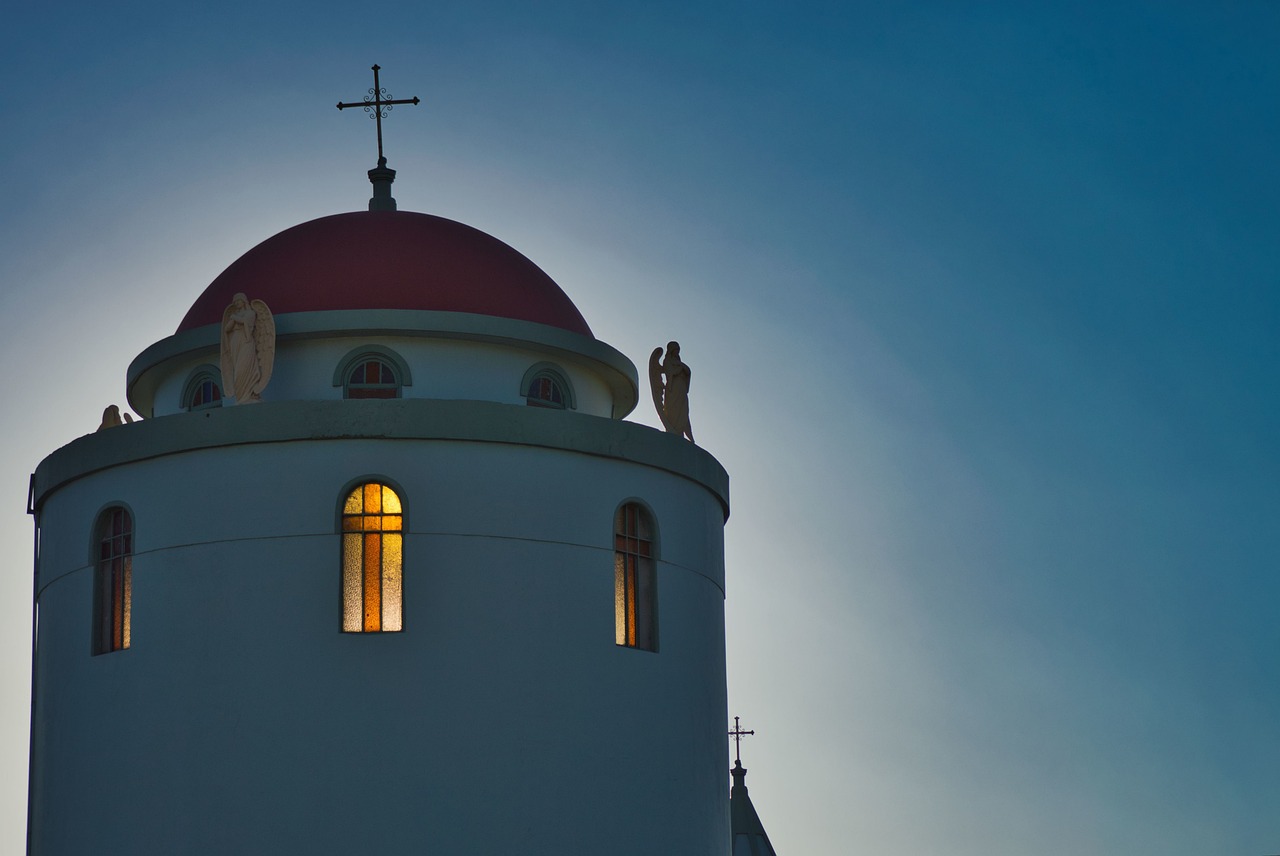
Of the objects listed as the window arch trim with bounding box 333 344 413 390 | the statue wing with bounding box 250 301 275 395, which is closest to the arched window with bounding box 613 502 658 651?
the window arch trim with bounding box 333 344 413 390

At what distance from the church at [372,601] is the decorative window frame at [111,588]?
0.14 ft

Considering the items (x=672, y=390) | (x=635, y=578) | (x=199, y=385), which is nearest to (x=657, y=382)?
(x=672, y=390)

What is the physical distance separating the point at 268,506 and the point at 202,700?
268 centimetres

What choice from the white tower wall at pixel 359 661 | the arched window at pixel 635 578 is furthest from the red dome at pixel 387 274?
the arched window at pixel 635 578

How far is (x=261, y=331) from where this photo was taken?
29562 millimetres

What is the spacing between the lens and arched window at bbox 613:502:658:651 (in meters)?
29.7

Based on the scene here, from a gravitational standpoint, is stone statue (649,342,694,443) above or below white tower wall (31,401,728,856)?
above

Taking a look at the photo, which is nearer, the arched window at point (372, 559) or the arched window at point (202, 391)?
the arched window at point (372, 559)

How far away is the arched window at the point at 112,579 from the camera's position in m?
29.1

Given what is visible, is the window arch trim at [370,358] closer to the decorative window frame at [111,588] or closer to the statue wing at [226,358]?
the statue wing at [226,358]

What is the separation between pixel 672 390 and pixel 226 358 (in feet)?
22.3

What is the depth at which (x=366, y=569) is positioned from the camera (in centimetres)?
2819

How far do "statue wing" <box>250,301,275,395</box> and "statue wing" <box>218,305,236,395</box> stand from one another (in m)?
0.36

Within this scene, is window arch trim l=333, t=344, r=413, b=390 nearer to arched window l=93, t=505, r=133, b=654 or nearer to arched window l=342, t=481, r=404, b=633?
arched window l=342, t=481, r=404, b=633
